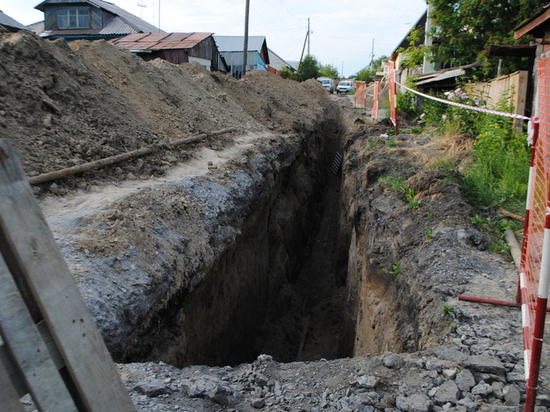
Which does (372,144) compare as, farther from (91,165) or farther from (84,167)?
(84,167)

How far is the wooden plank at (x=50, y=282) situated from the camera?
1315 mm

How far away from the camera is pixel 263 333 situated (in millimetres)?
7516

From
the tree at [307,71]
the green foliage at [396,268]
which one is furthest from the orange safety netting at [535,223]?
the tree at [307,71]

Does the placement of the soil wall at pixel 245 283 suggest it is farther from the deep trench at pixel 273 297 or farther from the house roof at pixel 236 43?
the house roof at pixel 236 43

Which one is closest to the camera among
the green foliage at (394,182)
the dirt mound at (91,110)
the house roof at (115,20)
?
the dirt mound at (91,110)

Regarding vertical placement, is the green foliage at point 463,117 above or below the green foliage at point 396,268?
above

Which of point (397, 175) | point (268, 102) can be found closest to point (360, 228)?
point (397, 175)

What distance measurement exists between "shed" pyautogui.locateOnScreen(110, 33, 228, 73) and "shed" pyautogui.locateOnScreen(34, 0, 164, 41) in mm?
3634

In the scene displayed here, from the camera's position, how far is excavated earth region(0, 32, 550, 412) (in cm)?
268

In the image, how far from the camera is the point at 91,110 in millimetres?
6512

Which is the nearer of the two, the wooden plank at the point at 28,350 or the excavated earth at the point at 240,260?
the wooden plank at the point at 28,350

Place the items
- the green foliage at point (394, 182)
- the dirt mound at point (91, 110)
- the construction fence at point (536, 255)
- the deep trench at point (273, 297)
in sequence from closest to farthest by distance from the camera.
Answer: the construction fence at point (536, 255), the deep trench at point (273, 297), the dirt mound at point (91, 110), the green foliage at point (394, 182)

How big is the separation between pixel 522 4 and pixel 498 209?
6.51 m

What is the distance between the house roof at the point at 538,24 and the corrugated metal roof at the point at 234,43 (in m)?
32.6
